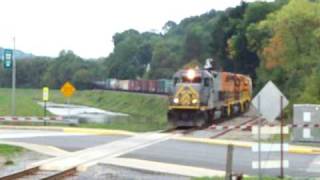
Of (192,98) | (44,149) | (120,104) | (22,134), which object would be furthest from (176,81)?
(120,104)

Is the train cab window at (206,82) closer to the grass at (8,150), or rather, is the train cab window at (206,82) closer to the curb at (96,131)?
the curb at (96,131)

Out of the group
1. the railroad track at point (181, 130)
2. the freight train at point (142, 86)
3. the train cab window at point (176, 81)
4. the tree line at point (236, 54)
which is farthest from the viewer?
the freight train at point (142, 86)

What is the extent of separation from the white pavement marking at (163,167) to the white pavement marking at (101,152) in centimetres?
75

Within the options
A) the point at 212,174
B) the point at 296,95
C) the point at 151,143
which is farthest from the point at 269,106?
the point at 296,95

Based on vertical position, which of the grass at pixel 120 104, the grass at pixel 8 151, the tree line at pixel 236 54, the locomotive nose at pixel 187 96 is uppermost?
the tree line at pixel 236 54

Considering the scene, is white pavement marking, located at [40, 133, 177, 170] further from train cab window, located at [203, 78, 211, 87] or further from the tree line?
the tree line

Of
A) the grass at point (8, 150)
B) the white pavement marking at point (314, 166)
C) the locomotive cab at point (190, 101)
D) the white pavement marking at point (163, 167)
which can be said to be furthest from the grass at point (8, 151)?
the locomotive cab at point (190, 101)

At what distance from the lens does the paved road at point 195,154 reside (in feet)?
74.1

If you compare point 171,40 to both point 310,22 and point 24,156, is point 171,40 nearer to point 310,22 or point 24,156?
point 310,22

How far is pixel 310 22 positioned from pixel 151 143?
100 ft

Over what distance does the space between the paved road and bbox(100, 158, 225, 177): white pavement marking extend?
0.77 m

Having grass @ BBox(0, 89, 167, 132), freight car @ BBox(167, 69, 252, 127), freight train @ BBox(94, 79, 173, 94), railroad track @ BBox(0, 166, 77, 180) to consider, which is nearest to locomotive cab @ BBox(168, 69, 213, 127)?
freight car @ BBox(167, 69, 252, 127)

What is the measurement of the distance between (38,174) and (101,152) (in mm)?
6411

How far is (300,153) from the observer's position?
90.7 ft
